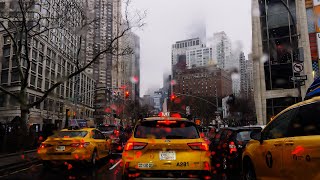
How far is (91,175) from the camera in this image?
9.09 m

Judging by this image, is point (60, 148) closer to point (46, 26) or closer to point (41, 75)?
point (46, 26)

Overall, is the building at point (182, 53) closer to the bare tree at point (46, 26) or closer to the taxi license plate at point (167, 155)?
the bare tree at point (46, 26)

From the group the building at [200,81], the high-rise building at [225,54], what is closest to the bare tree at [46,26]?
the high-rise building at [225,54]

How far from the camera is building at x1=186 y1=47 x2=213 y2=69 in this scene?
141ft

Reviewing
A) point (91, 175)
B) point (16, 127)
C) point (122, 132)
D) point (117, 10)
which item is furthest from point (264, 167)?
point (117, 10)

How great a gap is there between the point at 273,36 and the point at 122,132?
82.9ft

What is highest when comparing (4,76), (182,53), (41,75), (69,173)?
(182,53)

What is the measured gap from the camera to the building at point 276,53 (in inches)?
1350

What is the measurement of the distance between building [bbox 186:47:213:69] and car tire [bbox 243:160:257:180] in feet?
118

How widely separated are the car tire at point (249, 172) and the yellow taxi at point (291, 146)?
0.03 m

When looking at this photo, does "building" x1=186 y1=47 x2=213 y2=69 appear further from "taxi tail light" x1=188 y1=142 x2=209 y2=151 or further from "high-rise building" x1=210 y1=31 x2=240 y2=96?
"taxi tail light" x1=188 y1=142 x2=209 y2=151

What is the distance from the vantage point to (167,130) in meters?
6.20

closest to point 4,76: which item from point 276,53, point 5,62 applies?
point 5,62

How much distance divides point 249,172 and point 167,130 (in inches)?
76.7
